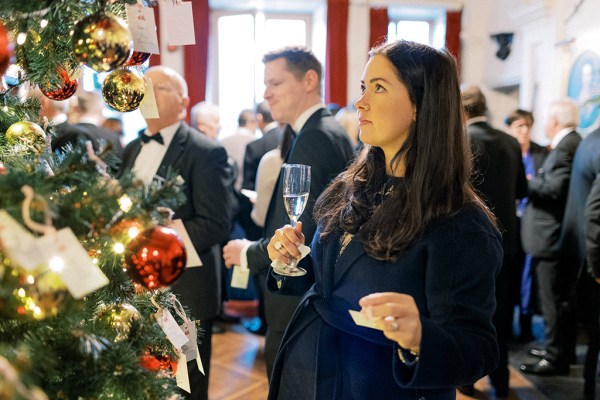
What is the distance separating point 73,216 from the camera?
2.80ft

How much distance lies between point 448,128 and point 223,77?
7.60 m

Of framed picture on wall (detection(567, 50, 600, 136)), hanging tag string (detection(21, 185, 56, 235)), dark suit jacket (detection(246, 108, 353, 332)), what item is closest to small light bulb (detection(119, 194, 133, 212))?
hanging tag string (detection(21, 185, 56, 235))

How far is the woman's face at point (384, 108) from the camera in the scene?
4.65 feet

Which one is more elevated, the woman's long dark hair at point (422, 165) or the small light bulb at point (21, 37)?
the small light bulb at point (21, 37)

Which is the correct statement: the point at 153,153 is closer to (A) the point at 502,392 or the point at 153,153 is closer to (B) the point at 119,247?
(B) the point at 119,247

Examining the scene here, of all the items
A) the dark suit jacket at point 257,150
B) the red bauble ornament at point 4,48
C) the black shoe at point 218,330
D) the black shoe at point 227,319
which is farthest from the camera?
the black shoe at point 227,319

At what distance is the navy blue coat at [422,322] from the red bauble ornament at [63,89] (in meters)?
0.71

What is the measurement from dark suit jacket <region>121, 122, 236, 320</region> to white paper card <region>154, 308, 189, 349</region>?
1.21 m

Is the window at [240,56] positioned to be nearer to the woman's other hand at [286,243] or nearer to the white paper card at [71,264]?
the woman's other hand at [286,243]

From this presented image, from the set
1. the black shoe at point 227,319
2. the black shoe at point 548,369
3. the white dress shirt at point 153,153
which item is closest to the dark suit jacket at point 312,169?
the white dress shirt at point 153,153

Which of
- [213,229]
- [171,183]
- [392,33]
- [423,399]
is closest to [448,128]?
[423,399]

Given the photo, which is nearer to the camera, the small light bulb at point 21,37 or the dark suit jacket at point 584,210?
the small light bulb at point 21,37

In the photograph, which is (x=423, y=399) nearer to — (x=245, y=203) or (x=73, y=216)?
(x=73, y=216)

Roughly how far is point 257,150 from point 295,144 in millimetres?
2213
